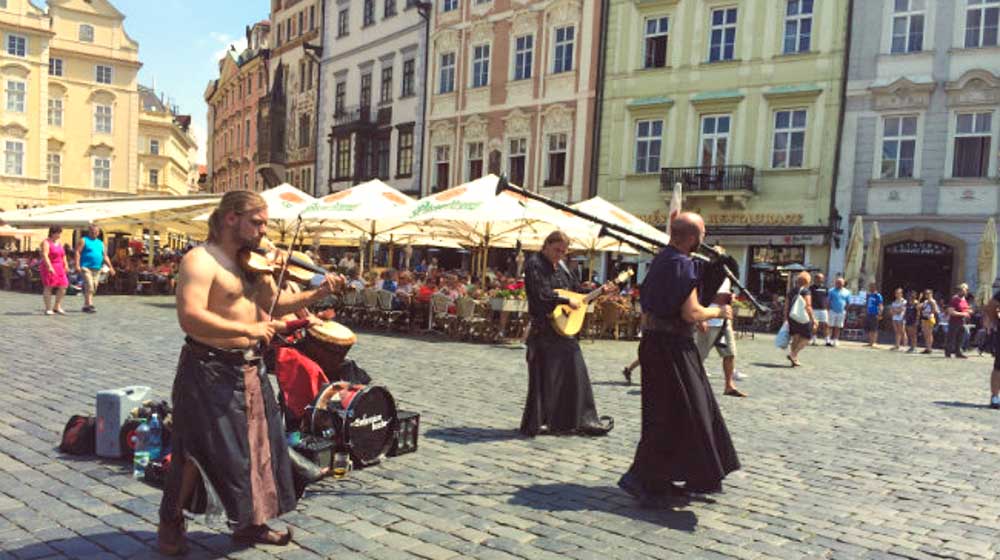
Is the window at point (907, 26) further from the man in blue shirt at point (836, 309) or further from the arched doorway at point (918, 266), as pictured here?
the man in blue shirt at point (836, 309)

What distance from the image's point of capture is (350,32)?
4166 cm

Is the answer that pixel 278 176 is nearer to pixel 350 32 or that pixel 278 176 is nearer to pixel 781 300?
pixel 350 32

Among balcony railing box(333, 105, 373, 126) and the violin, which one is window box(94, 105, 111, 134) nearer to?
balcony railing box(333, 105, 373, 126)

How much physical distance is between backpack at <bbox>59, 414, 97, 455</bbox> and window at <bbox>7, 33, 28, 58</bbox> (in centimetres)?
5899

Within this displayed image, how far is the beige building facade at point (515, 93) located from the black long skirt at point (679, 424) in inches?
960

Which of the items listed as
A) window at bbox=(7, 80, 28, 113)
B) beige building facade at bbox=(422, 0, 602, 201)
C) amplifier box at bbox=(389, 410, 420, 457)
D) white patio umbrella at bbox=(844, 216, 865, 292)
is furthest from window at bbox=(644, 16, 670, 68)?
window at bbox=(7, 80, 28, 113)

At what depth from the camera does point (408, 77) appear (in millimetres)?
36781

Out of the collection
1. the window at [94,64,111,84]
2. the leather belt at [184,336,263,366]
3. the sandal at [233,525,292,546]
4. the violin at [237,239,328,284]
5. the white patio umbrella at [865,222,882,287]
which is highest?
the window at [94,64,111,84]

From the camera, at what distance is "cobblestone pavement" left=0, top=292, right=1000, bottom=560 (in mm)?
4141

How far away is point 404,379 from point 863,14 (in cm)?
2037

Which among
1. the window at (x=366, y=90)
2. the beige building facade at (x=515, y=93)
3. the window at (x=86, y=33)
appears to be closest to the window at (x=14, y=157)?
the window at (x=86, y=33)

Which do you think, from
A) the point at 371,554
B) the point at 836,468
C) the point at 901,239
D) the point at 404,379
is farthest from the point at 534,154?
the point at 371,554

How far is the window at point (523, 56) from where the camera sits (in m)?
30.9

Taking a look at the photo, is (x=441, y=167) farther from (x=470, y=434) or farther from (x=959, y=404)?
(x=470, y=434)
